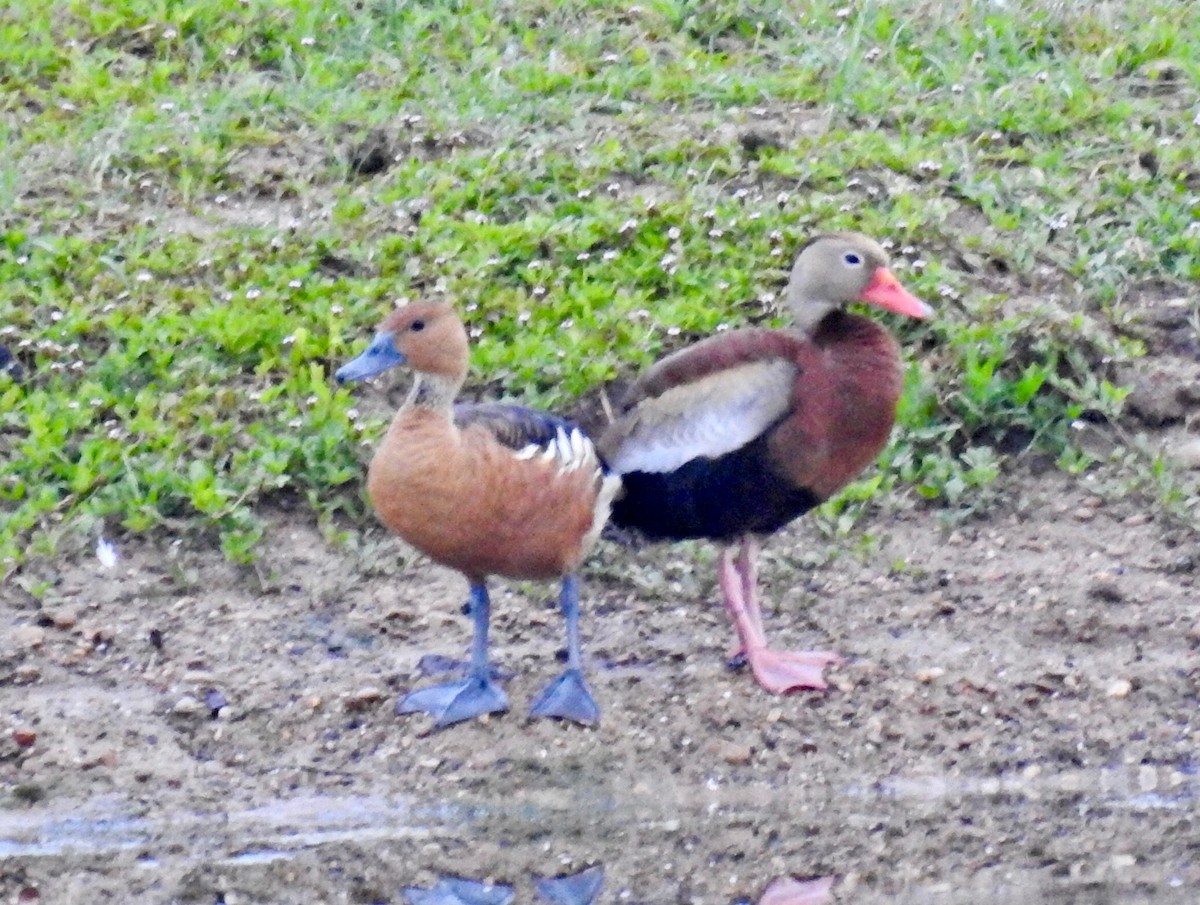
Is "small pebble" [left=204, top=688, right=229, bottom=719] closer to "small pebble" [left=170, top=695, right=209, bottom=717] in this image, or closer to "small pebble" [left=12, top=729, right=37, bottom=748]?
"small pebble" [left=170, top=695, right=209, bottom=717]


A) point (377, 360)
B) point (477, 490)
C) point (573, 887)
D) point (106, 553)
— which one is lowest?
point (106, 553)

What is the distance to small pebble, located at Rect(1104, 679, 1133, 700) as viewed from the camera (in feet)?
16.9

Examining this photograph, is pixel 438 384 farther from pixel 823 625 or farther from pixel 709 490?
pixel 823 625

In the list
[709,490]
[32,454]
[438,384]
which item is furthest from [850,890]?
[32,454]

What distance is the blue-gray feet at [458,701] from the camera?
4949 millimetres

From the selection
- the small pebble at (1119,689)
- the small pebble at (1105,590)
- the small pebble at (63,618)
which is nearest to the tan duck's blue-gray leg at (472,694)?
the small pebble at (63,618)

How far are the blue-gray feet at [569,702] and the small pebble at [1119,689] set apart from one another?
4.25 feet

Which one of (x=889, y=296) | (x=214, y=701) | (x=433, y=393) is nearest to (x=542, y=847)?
(x=214, y=701)

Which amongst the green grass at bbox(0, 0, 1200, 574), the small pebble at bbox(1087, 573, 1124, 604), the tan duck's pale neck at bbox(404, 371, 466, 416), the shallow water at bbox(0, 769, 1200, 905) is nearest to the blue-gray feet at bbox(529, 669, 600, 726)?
the shallow water at bbox(0, 769, 1200, 905)

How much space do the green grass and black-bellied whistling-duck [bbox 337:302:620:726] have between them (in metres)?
1.01

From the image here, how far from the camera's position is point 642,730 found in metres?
4.98

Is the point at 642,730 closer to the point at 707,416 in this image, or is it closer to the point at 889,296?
the point at 707,416

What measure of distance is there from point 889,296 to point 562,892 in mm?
1843

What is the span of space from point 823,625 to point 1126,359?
1494 mm
